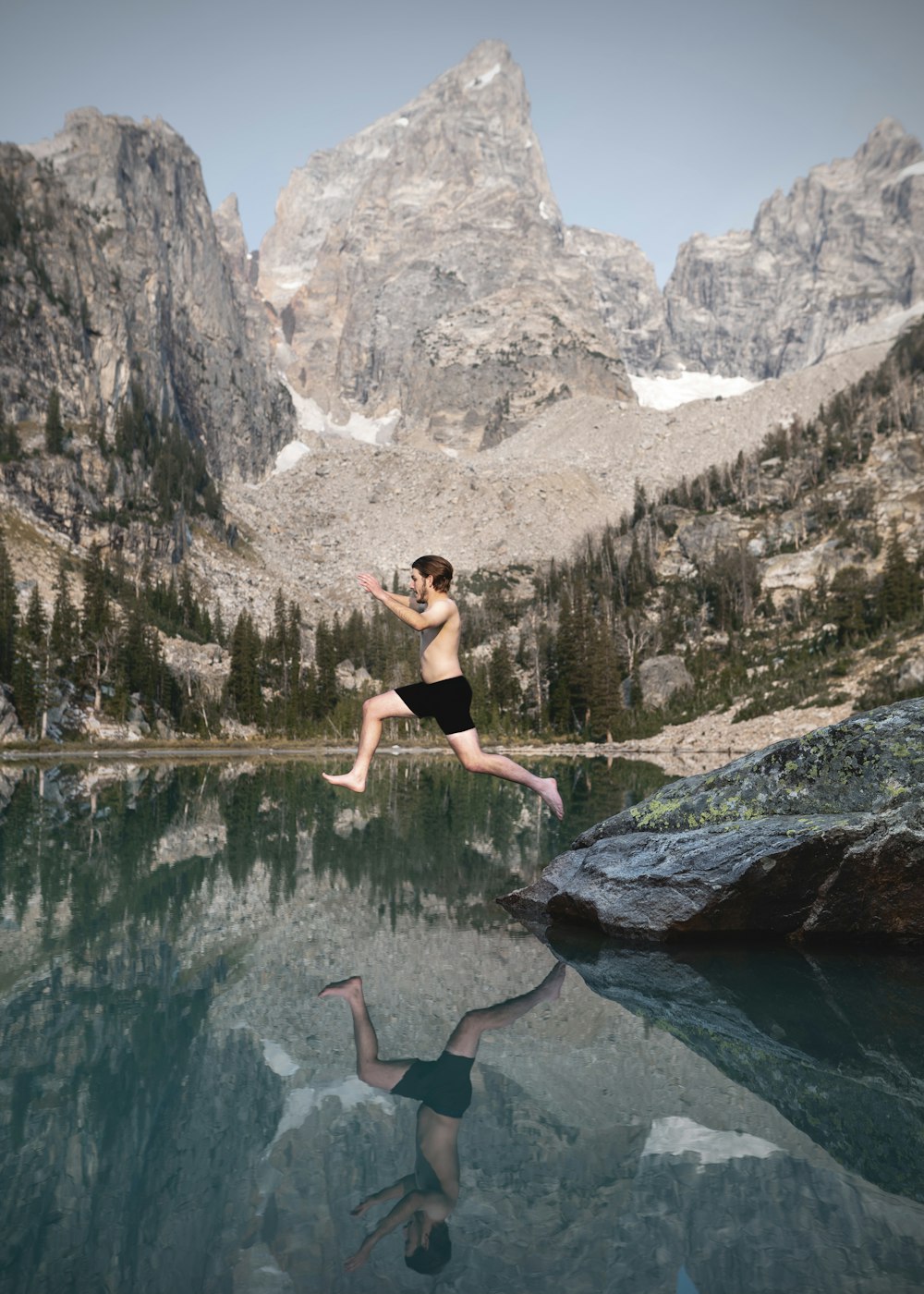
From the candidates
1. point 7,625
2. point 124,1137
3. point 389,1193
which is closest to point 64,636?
point 7,625

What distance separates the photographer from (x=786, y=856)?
8086 millimetres

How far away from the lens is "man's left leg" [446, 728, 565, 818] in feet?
27.6

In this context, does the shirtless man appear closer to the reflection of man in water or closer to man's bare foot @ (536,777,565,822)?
man's bare foot @ (536,777,565,822)

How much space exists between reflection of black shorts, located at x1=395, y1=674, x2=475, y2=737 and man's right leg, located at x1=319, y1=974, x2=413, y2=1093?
259cm

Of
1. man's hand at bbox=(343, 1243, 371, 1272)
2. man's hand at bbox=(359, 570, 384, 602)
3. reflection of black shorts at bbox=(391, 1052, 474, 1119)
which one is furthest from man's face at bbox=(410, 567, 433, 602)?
man's hand at bbox=(343, 1243, 371, 1272)

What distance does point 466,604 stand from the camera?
475 feet

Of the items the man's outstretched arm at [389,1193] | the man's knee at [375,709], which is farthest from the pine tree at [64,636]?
the man's outstretched arm at [389,1193]

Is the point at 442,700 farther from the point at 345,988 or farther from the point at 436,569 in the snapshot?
the point at 345,988

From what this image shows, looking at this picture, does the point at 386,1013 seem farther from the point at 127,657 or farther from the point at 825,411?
the point at 825,411

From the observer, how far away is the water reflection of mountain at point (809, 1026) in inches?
162

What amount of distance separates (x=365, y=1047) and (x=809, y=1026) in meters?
3.11

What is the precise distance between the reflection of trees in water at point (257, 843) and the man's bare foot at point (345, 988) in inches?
96.4

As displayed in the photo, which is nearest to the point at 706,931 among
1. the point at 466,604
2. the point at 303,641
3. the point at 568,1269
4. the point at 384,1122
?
the point at 384,1122

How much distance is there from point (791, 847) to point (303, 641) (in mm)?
127813
